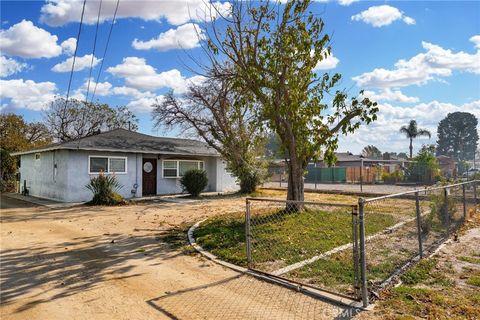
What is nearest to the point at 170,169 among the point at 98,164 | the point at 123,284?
the point at 98,164

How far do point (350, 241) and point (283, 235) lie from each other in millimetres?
1387

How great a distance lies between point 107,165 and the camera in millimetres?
17547

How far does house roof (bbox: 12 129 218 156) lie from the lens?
16.7 m

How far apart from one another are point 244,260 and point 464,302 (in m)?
3.26

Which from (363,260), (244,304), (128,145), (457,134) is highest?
(457,134)

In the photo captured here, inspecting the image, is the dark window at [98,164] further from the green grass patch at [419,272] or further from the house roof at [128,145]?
the green grass patch at [419,272]

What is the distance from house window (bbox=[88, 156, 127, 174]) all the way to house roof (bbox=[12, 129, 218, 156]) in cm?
62

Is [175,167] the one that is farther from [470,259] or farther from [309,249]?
[470,259]

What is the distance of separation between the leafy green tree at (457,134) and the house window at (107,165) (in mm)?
108214

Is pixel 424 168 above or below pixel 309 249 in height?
above

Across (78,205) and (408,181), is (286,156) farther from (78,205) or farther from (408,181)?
(408,181)

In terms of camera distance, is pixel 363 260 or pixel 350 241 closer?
pixel 363 260

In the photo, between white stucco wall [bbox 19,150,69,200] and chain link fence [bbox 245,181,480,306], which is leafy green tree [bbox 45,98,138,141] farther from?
chain link fence [bbox 245,181,480,306]

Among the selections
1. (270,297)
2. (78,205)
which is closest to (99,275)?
(270,297)
